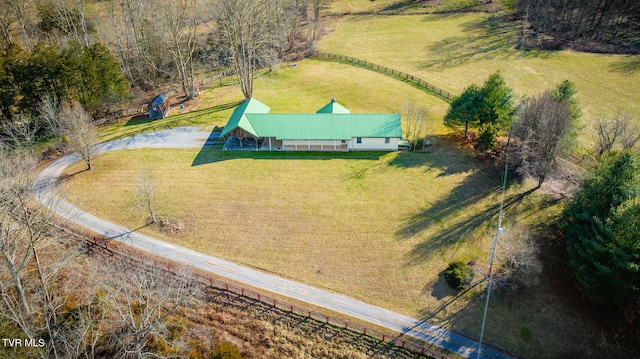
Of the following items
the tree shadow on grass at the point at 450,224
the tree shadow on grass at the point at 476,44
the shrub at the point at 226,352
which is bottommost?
the shrub at the point at 226,352

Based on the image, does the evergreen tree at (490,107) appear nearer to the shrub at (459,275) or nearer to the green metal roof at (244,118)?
the shrub at (459,275)

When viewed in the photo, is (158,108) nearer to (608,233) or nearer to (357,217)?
(357,217)

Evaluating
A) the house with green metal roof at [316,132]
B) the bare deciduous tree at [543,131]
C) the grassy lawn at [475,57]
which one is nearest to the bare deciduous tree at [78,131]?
the house with green metal roof at [316,132]

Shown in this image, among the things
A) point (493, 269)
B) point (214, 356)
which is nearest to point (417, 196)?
point (493, 269)

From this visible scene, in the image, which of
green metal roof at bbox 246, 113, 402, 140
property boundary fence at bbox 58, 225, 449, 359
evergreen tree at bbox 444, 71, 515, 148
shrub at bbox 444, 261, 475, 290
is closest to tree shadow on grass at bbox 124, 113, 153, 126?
green metal roof at bbox 246, 113, 402, 140

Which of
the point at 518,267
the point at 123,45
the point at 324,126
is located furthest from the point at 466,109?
the point at 123,45

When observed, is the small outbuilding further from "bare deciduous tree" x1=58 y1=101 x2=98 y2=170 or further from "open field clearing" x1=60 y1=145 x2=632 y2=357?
"bare deciduous tree" x1=58 y1=101 x2=98 y2=170
